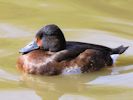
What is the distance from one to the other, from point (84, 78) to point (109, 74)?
1.00 feet

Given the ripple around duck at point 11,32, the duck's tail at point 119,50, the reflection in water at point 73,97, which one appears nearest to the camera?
the reflection in water at point 73,97

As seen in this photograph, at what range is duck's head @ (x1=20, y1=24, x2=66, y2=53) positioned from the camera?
699cm

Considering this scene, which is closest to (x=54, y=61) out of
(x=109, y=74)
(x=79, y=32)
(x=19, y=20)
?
(x=109, y=74)

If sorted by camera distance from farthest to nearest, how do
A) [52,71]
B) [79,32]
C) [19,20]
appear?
[19,20] < [79,32] < [52,71]

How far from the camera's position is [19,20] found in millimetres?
8844

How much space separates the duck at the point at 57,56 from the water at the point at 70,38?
0.08 m

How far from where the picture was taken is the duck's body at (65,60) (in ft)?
22.5

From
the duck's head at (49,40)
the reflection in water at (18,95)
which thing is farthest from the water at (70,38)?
the duck's head at (49,40)

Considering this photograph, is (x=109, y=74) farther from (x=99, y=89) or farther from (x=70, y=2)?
(x=70, y=2)

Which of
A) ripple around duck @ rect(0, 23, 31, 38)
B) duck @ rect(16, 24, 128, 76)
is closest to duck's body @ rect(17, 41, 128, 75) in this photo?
duck @ rect(16, 24, 128, 76)

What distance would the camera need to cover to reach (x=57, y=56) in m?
6.89

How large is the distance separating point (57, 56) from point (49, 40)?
26 centimetres

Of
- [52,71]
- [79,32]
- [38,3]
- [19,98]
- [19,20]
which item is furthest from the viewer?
[38,3]

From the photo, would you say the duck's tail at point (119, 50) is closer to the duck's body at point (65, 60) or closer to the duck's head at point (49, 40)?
the duck's body at point (65, 60)
